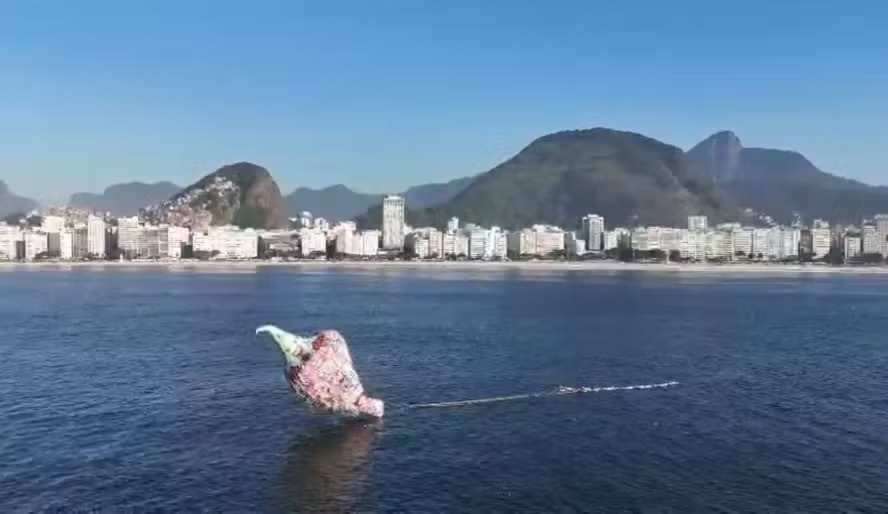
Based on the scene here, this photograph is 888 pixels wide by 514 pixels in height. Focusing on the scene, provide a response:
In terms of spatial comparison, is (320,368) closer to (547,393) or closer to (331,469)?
(331,469)

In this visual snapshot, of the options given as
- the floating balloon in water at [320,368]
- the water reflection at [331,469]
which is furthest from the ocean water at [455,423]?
the floating balloon in water at [320,368]

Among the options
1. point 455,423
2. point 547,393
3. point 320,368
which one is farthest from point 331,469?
point 547,393

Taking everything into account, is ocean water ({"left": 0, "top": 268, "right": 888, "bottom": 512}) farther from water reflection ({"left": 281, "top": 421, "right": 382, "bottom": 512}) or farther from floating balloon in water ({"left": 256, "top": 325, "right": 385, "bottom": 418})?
floating balloon in water ({"left": 256, "top": 325, "right": 385, "bottom": 418})

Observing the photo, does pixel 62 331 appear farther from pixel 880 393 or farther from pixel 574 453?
pixel 880 393

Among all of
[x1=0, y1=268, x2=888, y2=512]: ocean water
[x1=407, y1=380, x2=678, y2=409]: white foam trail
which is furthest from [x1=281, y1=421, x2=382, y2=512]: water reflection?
[x1=407, y1=380, x2=678, y2=409]: white foam trail

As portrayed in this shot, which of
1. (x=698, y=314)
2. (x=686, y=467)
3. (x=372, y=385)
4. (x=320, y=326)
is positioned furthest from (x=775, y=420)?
(x=698, y=314)

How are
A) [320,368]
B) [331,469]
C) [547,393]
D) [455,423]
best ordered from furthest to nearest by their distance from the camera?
[547,393], [455,423], [320,368], [331,469]
